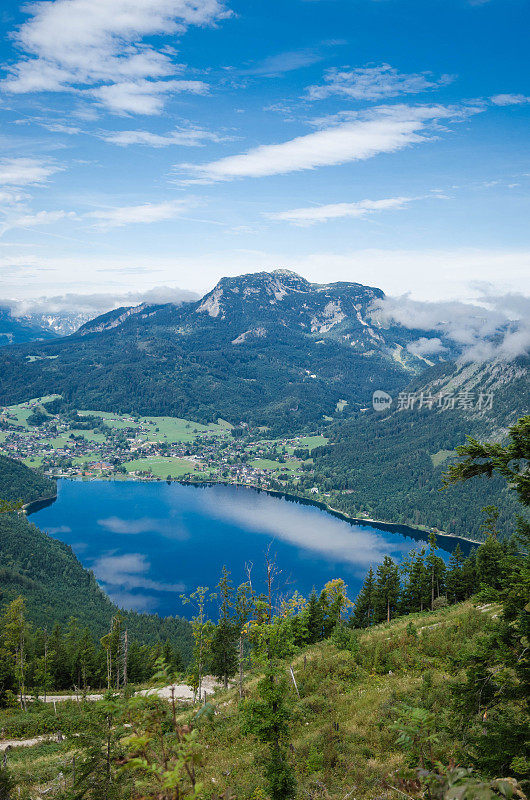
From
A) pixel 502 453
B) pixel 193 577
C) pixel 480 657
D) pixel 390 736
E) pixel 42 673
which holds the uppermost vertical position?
pixel 502 453

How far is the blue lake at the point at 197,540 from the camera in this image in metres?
103

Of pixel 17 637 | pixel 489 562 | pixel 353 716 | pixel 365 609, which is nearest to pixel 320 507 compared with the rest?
pixel 365 609

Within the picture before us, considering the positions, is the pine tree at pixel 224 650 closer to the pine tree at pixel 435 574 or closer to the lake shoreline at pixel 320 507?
the pine tree at pixel 435 574

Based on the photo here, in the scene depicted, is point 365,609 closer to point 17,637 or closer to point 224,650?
point 224,650

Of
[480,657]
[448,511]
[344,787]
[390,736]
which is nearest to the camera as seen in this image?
[480,657]

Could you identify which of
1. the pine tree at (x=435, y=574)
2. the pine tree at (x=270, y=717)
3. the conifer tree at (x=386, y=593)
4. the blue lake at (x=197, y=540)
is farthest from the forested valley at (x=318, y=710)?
the blue lake at (x=197, y=540)

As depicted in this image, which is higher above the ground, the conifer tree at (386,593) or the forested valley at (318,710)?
the forested valley at (318,710)

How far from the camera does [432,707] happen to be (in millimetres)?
14133

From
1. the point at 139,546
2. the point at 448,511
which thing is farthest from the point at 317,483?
the point at 139,546

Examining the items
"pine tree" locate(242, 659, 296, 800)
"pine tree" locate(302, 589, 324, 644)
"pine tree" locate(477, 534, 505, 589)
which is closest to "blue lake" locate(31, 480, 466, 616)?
"pine tree" locate(302, 589, 324, 644)

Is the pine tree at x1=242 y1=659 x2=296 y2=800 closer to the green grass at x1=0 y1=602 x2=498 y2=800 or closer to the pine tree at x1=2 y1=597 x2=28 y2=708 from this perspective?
the green grass at x1=0 y1=602 x2=498 y2=800

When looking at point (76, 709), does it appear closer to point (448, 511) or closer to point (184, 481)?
point (448, 511)

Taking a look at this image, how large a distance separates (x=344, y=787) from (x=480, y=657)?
6735 millimetres

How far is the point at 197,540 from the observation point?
12688 cm
